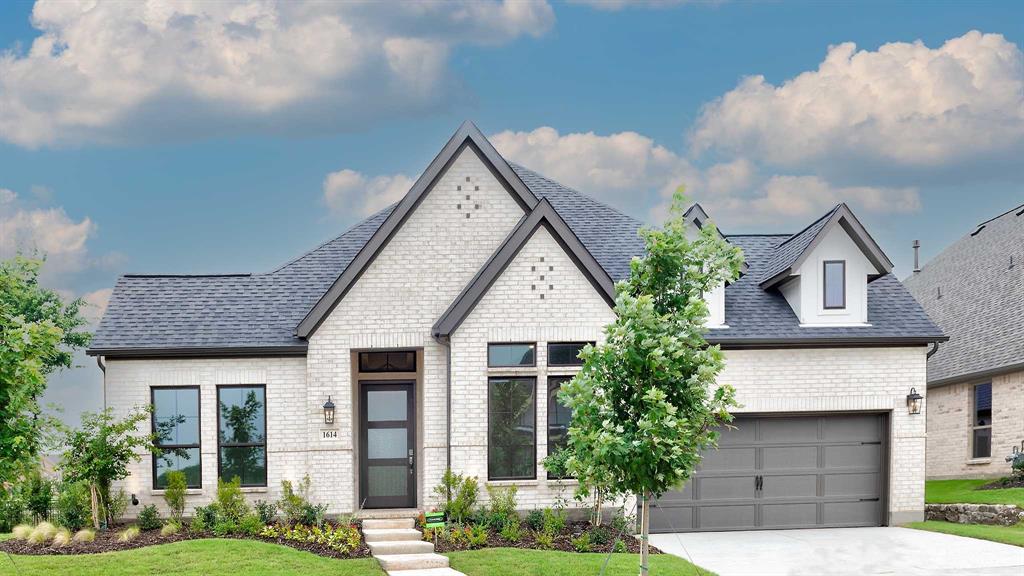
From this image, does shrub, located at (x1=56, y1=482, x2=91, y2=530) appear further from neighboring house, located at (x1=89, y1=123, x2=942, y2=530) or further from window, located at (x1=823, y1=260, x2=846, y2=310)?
window, located at (x1=823, y1=260, x2=846, y2=310)

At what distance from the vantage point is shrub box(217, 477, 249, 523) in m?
15.1

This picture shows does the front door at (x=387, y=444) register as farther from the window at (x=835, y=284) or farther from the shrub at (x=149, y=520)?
the window at (x=835, y=284)

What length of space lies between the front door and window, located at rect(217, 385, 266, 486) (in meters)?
1.91

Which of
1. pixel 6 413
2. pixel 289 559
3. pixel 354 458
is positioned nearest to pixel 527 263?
pixel 354 458

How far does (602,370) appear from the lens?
33.9 feet

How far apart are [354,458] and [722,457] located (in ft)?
24.4

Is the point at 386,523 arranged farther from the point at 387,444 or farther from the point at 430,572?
the point at 430,572

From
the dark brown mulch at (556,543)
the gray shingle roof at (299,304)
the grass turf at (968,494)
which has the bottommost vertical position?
the grass turf at (968,494)

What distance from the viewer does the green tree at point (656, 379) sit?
381 inches

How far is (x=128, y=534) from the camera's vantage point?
14.2 metres

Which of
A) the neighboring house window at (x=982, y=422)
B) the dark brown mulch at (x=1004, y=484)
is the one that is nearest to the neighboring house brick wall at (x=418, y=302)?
the dark brown mulch at (x=1004, y=484)

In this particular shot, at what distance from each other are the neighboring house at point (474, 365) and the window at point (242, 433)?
4cm

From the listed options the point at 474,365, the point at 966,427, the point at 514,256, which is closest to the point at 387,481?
the point at 474,365

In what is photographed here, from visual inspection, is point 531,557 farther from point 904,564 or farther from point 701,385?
A: point 904,564
